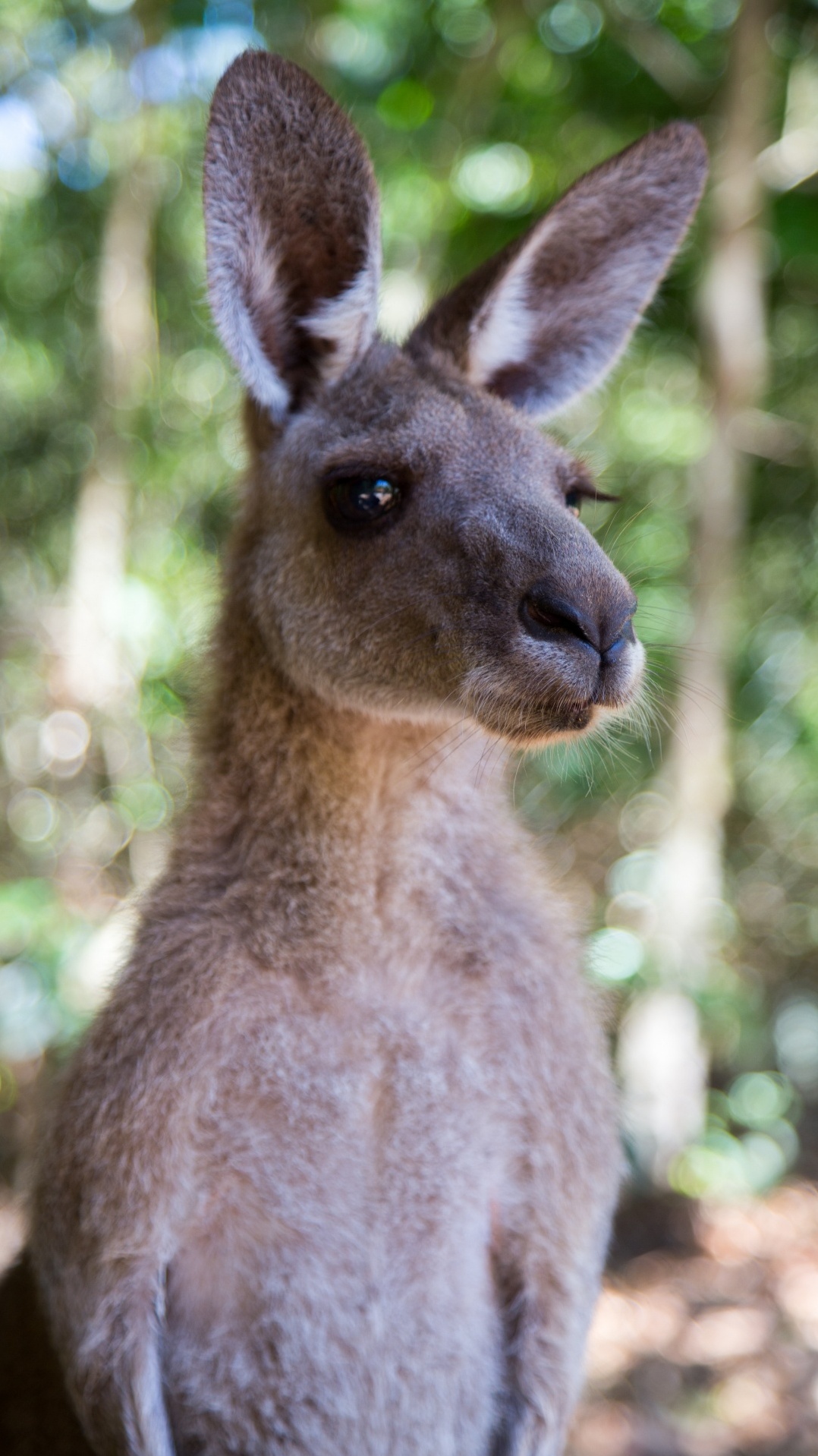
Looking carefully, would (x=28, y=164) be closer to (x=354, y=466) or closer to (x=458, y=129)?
(x=458, y=129)

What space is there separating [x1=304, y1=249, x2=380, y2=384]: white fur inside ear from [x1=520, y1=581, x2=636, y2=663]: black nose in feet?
2.55

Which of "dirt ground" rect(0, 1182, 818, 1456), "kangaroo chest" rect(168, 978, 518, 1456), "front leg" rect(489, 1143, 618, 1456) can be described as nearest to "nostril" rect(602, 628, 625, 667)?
"kangaroo chest" rect(168, 978, 518, 1456)

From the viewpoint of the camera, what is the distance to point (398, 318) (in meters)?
4.52

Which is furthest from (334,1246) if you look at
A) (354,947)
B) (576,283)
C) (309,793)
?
(576,283)

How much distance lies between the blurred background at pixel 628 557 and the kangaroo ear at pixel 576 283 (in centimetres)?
158

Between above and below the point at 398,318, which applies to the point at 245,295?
above

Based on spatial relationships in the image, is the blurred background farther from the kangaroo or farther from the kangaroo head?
the kangaroo

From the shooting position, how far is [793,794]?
24.0 ft

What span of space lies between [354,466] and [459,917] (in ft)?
2.94

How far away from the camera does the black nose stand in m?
1.86

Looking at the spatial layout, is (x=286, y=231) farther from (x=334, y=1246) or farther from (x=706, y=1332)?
(x=706, y=1332)

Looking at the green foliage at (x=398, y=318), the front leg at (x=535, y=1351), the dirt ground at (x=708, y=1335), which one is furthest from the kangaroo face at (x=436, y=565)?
the dirt ground at (x=708, y=1335)

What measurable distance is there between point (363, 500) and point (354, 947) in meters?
0.84

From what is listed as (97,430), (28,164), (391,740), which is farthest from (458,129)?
(391,740)
